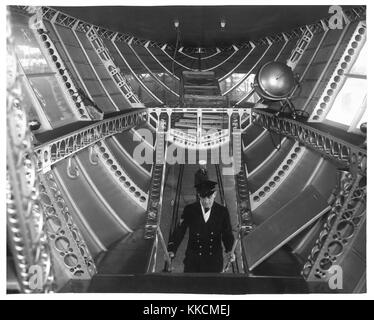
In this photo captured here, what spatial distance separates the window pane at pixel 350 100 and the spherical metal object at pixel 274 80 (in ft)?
1.67

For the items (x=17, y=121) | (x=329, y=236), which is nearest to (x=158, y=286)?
(x=329, y=236)

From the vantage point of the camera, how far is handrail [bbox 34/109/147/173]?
3.37 m

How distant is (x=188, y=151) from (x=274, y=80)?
45.2 inches

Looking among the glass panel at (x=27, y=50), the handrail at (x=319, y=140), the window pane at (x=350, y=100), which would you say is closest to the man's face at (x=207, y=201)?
the handrail at (x=319, y=140)

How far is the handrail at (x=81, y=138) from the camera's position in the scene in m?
3.37

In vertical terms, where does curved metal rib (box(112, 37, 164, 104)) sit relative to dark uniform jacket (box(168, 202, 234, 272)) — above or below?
above

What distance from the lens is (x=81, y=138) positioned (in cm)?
409

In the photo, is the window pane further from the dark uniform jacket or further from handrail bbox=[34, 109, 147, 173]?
handrail bbox=[34, 109, 147, 173]

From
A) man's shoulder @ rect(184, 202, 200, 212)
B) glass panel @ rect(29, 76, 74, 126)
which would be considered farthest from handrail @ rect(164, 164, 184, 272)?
glass panel @ rect(29, 76, 74, 126)

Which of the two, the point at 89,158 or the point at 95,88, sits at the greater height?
the point at 95,88

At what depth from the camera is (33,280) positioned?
8.21ft

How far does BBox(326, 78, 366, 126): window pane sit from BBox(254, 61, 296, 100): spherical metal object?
0.51 meters
